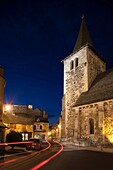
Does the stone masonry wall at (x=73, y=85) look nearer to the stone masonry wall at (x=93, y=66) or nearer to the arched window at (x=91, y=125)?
the stone masonry wall at (x=93, y=66)

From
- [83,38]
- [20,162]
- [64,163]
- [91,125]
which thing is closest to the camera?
[64,163]

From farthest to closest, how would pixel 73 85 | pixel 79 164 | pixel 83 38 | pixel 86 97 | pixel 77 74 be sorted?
pixel 83 38 → pixel 73 85 → pixel 77 74 → pixel 86 97 → pixel 79 164

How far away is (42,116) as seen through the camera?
245 feet

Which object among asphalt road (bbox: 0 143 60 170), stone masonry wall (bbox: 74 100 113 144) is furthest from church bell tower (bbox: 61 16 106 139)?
asphalt road (bbox: 0 143 60 170)

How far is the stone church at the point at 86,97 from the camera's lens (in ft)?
84.2

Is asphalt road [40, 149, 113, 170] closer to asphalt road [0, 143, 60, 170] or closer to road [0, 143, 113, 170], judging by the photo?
road [0, 143, 113, 170]

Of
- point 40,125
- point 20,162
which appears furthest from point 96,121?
point 40,125

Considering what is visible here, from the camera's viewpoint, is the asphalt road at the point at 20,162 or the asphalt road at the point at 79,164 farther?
the asphalt road at the point at 79,164

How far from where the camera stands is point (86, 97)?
30594 mm

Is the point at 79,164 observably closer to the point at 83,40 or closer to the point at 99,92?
the point at 99,92

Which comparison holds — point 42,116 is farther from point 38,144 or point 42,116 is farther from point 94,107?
point 38,144

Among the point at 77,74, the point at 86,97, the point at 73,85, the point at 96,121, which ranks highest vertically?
the point at 77,74

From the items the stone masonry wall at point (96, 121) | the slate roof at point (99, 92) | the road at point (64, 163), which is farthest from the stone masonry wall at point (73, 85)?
the road at point (64, 163)

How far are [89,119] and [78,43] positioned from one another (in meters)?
16.9
